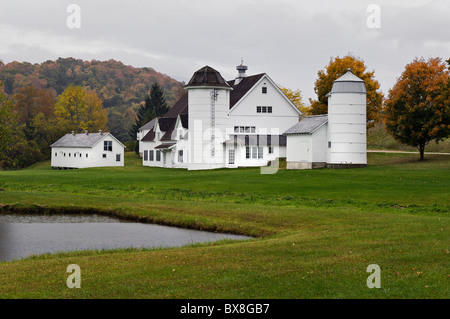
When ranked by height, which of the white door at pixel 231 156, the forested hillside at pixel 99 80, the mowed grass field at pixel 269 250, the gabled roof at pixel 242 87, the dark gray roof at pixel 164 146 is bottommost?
the mowed grass field at pixel 269 250

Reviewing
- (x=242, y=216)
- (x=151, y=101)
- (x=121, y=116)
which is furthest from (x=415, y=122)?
(x=121, y=116)

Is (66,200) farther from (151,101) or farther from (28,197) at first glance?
(151,101)

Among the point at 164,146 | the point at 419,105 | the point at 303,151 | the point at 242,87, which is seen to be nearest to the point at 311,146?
the point at 303,151

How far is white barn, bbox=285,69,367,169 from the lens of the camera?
48.4 metres

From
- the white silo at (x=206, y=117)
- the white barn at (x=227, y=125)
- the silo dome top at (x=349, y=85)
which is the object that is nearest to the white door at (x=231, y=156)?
the white barn at (x=227, y=125)

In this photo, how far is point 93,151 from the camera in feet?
237

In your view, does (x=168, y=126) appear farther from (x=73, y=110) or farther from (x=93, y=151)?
(x=73, y=110)

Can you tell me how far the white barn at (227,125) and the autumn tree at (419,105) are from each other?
12344mm

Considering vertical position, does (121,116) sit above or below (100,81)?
below

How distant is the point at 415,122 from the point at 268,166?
14.8 m

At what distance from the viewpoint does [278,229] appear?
2055 centimetres

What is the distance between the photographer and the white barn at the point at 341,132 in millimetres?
48438

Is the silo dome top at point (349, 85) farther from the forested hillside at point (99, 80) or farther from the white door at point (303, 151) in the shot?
the forested hillside at point (99, 80)
